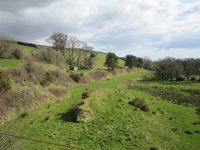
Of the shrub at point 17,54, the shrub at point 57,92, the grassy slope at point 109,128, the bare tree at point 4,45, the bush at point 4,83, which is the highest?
the bare tree at point 4,45

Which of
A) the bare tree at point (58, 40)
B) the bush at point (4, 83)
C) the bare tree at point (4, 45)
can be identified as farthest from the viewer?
the bare tree at point (58, 40)

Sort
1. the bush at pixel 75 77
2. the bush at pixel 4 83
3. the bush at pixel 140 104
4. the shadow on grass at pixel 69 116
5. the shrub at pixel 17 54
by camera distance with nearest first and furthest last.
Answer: the shadow on grass at pixel 69 116, the bush at pixel 4 83, the bush at pixel 140 104, the bush at pixel 75 77, the shrub at pixel 17 54

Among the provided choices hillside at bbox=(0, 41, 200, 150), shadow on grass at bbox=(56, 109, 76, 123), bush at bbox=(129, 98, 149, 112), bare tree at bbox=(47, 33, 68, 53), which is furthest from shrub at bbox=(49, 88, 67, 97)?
bare tree at bbox=(47, 33, 68, 53)

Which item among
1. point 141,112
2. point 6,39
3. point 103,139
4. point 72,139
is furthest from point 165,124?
point 6,39

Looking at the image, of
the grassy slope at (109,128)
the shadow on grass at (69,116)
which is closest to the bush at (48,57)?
the grassy slope at (109,128)

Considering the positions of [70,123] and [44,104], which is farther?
[44,104]

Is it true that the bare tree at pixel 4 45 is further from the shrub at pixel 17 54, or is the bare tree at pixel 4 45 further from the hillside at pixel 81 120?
the hillside at pixel 81 120

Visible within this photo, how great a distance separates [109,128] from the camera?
2831 centimetres

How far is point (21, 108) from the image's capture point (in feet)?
110

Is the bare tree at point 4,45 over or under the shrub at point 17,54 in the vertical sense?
over

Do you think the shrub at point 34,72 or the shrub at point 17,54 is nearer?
the shrub at point 34,72

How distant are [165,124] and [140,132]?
21.4 ft

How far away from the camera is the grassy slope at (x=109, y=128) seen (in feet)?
82.0

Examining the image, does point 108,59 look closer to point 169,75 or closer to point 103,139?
point 169,75
